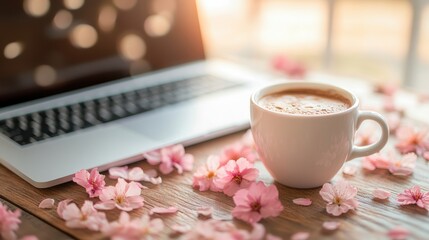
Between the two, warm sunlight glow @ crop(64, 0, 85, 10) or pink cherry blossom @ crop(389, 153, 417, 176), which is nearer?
pink cherry blossom @ crop(389, 153, 417, 176)

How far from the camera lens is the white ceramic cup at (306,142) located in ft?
2.13

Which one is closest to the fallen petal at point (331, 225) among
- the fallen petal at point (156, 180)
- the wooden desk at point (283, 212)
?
the wooden desk at point (283, 212)

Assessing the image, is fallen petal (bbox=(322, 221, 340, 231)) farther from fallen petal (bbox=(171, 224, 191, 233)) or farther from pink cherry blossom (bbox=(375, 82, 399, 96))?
pink cherry blossom (bbox=(375, 82, 399, 96))

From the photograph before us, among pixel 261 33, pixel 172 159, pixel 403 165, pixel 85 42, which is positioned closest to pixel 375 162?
pixel 403 165

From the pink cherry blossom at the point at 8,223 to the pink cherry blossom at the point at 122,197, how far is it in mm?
85

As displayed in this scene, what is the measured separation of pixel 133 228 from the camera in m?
0.60

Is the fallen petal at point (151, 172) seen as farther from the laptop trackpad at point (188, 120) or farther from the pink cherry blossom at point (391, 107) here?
the pink cherry blossom at point (391, 107)

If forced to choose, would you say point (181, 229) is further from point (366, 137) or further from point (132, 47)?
point (132, 47)

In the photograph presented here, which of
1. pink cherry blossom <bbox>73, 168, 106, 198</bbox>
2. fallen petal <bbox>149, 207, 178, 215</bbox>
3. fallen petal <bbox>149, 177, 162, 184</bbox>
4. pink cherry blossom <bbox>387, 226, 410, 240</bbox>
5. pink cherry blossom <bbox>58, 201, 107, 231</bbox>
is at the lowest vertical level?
pink cherry blossom <bbox>387, 226, 410, 240</bbox>

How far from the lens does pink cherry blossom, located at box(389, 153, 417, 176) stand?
2.45 feet

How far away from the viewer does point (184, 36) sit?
1040mm

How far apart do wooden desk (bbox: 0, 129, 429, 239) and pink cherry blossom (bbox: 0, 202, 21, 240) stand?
0.03 feet

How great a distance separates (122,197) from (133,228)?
80 mm

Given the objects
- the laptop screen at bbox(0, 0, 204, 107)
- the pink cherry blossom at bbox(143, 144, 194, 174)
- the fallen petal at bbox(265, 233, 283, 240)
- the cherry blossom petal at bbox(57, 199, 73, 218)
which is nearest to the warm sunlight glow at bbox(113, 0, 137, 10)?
the laptop screen at bbox(0, 0, 204, 107)
